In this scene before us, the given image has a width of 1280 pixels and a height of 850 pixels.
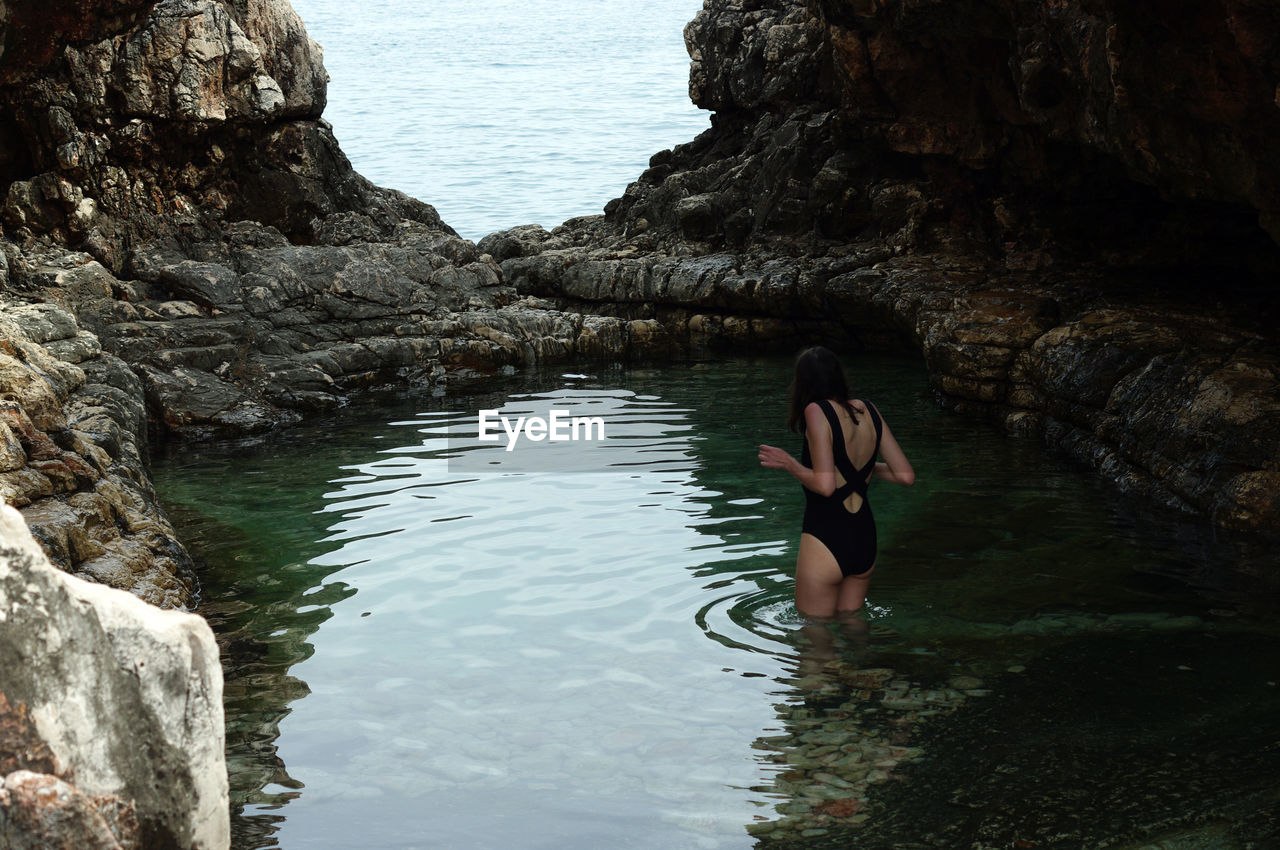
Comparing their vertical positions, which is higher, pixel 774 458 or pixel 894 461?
pixel 774 458

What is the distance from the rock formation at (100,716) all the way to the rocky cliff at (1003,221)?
7.58 metres

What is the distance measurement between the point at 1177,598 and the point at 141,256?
1450cm

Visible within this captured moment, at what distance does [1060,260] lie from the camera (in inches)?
631

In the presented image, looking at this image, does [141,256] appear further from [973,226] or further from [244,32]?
[973,226]

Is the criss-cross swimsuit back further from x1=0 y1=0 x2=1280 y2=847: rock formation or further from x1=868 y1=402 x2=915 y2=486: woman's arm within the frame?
x1=0 y1=0 x2=1280 y2=847: rock formation

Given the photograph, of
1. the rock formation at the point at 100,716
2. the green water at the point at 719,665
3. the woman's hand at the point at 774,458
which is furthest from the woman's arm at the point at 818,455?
the rock formation at the point at 100,716

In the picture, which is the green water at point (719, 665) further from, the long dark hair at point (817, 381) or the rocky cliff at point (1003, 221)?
the long dark hair at point (817, 381)

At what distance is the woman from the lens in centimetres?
641

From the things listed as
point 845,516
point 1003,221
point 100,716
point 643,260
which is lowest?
point 845,516

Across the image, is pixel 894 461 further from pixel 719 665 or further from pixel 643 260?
pixel 643 260

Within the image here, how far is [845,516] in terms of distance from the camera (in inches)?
258

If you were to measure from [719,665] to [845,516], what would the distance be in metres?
1.11

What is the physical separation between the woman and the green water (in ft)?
0.94

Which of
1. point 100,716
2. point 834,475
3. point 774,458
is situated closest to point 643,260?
point 834,475
